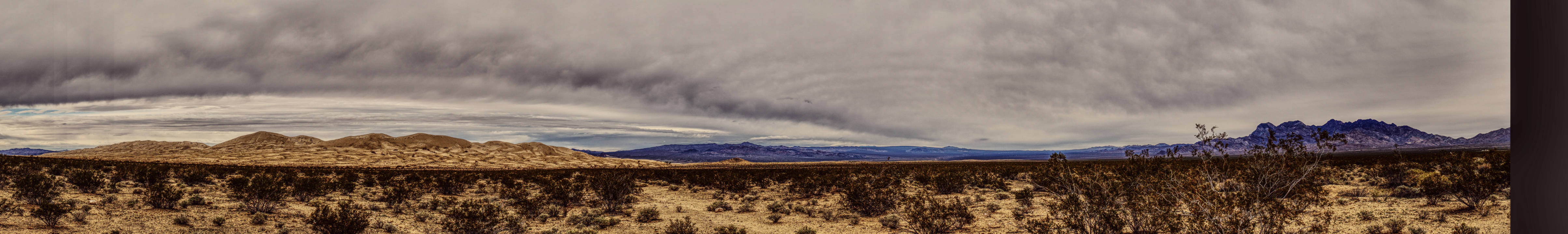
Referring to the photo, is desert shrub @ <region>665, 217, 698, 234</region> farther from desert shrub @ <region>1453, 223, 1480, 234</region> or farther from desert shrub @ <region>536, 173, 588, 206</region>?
desert shrub @ <region>1453, 223, 1480, 234</region>

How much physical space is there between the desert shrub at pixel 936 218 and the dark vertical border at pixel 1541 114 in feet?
46.5

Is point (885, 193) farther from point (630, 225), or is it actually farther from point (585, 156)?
point (585, 156)

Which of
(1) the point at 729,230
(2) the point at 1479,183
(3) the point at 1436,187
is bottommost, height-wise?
(1) the point at 729,230

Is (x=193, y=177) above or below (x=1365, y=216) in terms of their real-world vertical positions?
below

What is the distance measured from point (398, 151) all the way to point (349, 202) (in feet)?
417

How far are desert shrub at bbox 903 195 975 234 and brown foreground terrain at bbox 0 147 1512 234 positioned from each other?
69 mm

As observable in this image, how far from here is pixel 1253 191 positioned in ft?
41.7

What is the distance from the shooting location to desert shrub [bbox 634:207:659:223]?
19.8 meters

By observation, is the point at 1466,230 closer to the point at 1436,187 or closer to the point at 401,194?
the point at 1436,187

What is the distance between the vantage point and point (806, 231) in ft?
55.1

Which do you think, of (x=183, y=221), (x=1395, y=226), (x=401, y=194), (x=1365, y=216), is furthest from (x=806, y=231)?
(x=183, y=221)

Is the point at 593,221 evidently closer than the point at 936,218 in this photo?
No

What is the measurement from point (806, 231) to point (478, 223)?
849 cm

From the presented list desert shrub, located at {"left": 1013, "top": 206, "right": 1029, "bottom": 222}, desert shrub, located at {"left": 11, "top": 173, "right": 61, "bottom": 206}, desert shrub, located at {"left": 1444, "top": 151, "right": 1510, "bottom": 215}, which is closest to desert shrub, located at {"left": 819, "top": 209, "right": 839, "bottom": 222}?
desert shrub, located at {"left": 1013, "top": 206, "right": 1029, "bottom": 222}
